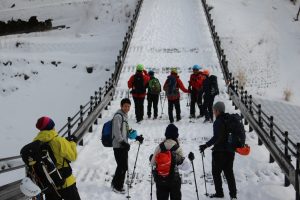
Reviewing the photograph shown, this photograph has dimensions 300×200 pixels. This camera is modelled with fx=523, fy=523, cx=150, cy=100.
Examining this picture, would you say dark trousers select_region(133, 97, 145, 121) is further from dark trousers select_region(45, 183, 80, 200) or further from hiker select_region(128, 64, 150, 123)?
dark trousers select_region(45, 183, 80, 200)

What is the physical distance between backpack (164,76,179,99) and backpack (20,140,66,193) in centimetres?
749

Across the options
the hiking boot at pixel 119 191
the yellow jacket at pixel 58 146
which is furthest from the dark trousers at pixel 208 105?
the yellow jacket at pixel 58 146

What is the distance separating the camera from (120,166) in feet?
31.2

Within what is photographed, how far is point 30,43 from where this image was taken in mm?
29656

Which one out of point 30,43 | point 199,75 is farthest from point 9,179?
point 30,43

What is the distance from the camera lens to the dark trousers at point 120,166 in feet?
30.8

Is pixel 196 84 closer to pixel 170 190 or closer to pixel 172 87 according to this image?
pixel 172 87

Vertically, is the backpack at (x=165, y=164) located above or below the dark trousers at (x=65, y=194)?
above

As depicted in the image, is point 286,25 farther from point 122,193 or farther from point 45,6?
point 122,193

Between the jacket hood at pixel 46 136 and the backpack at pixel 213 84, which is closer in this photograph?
the jacket hood at pixel 46 136

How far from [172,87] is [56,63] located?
14.3 meters

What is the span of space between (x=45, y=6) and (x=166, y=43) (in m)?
14.9

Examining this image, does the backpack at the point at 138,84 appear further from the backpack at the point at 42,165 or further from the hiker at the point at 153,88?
the backpack at the point at 42,165

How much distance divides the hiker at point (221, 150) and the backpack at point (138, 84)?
614 centimetres
